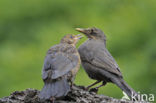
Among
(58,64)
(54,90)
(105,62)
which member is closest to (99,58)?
(105,62)

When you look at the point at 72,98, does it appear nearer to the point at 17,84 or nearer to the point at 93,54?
the point at 93,54

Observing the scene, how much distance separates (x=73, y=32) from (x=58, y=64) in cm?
408

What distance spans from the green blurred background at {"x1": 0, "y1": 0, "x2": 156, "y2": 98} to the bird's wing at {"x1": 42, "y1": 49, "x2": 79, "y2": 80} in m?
2.65

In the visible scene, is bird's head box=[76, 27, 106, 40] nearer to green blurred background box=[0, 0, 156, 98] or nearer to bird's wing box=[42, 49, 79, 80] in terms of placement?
green blurred background box=[0, 0, 156, 98]

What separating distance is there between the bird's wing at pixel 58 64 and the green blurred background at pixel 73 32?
2.65 metres

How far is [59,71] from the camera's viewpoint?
20.8 ft

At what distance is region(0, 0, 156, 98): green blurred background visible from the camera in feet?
32.2

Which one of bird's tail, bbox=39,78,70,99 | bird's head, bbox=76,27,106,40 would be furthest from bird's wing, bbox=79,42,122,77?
bird's tail, bbox=39,78,70,99

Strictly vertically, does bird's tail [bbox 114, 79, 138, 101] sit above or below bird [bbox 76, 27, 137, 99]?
below

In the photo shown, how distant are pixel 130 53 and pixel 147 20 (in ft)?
5.52

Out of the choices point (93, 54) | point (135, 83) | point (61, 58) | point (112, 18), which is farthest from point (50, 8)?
point (61, 58)

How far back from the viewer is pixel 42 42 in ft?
34.8

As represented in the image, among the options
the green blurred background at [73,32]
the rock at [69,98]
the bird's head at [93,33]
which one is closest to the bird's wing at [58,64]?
the rock at [69,98]

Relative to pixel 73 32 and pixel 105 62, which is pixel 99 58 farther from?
pixel 73 32
